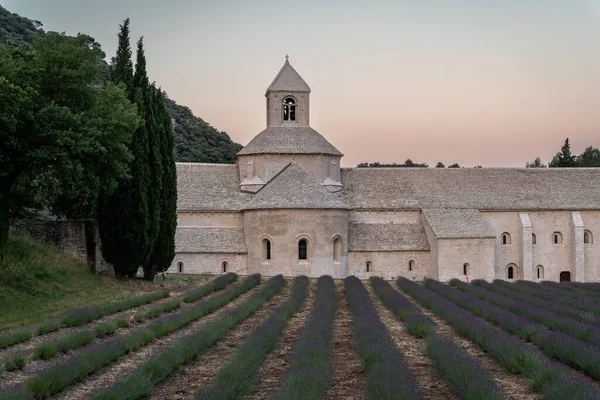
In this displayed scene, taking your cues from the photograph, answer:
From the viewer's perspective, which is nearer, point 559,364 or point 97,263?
point 559,364

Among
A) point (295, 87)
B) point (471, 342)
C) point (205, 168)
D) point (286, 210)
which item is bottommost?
point (471, 342)

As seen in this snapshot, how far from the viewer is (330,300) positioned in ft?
76.2

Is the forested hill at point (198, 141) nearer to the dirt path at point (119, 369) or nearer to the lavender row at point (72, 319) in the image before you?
the lavender row at point (72, 319)

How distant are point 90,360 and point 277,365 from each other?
327 centimetres

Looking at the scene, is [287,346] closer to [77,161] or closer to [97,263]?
[77,161]

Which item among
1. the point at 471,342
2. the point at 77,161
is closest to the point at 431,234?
the point at 77,161

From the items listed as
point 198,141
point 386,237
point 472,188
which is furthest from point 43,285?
point 198,141

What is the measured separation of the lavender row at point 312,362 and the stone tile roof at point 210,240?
2592 centimetres

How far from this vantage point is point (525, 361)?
11844 millimetres

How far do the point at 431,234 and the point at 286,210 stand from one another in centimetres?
1042

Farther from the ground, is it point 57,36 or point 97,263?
point 57,36

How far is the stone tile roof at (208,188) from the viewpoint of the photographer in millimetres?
47750

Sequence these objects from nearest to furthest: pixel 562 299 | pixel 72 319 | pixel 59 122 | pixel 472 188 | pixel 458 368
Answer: pixel 458 368 → pixel 72 319 → pixel 562 299 → pixel 59 122 → pixel 472 188

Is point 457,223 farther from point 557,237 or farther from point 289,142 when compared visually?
point 289,142
